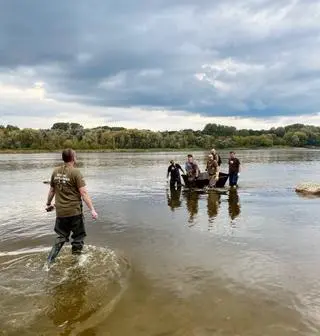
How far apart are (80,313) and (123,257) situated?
3.10 metres

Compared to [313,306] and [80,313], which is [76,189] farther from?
[313,306]

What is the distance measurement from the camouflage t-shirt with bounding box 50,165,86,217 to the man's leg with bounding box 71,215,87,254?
16 centimetres

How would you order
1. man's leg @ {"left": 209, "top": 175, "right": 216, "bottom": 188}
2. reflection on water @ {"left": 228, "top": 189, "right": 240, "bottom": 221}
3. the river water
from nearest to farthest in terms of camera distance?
1. the river water
2. reflection on water @ {"left": 228, "top": 189, "right": 240, "bottom": 221}
3. man's leg @ {"left": 209, "top": 175, "right": 216, "bottom": 188}

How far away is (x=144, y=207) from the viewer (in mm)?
17062

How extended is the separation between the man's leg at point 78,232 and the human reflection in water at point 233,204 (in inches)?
232

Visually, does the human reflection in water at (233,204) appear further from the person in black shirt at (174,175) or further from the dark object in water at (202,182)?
the person in black shirt at (174,175)

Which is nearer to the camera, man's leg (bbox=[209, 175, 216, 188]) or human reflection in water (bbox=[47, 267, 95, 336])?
human reflection in water (bbox=[47, 267, 95, 336])

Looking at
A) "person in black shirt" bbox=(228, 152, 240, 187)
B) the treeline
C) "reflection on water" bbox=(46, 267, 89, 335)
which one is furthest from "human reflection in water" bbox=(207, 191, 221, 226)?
the treeline

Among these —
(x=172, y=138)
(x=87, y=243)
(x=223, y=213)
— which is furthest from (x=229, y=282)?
(x=172, y=138)

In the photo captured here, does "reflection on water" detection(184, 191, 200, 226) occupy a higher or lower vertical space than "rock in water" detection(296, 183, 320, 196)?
lower

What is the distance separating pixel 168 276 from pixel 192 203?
973 cm

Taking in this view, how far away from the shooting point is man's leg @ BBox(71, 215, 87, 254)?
28.7ft

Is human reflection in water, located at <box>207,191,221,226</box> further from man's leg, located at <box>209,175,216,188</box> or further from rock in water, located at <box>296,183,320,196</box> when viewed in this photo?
rock in water, located at <box>296,183,320,196</box>

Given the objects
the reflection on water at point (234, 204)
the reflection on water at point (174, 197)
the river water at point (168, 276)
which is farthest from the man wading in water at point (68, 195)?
the reflection on water at point (174, 197)
